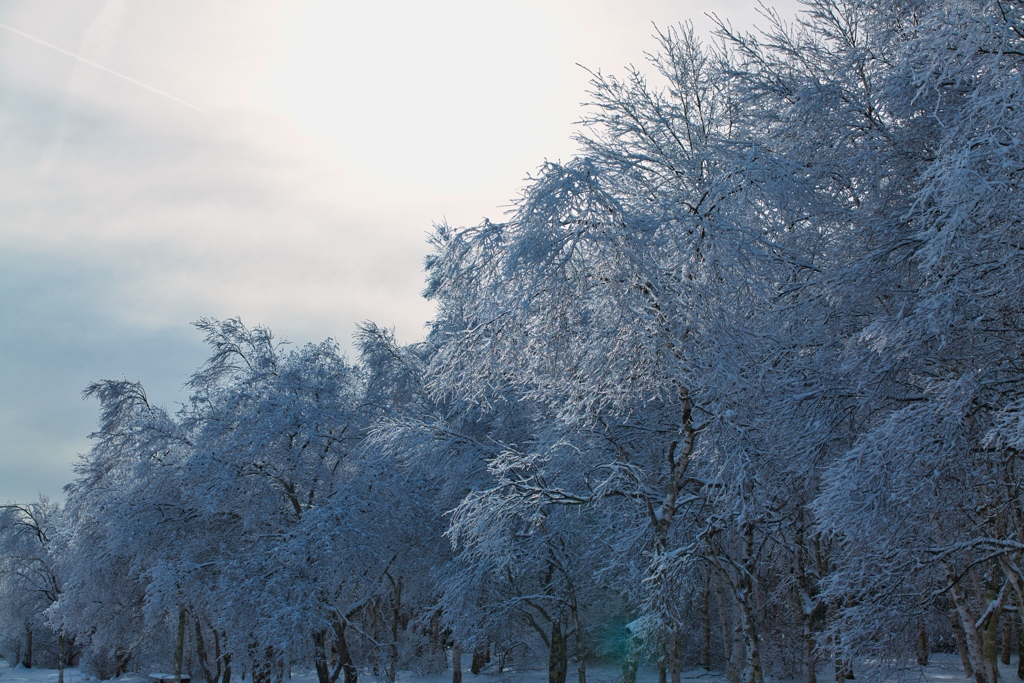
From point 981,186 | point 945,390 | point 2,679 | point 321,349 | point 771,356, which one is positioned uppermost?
point 321,349

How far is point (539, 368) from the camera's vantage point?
1054 cm

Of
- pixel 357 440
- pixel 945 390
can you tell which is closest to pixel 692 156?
pixel 945 390

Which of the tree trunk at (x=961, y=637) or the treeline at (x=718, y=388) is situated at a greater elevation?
the treeline at (x=718, y=388)

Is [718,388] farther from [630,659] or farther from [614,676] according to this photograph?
[614,676]

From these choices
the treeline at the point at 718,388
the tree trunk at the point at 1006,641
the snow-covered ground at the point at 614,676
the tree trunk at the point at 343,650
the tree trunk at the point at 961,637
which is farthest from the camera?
the tree trunk at the point at 1006,641

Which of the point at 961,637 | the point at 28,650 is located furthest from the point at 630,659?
the point at 28,650

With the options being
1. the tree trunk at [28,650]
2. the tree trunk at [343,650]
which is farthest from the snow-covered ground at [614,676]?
the tree trunk at [28,650]

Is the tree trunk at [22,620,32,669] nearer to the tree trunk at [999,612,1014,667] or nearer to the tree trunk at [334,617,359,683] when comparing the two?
the tree trunk at [334,617,359,683]

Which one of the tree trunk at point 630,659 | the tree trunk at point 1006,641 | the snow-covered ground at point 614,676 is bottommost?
the snow-covered ground at point 614,676

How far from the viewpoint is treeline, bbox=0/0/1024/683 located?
29.2 feet

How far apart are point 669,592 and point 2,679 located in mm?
41055

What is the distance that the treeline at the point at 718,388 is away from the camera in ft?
29.2

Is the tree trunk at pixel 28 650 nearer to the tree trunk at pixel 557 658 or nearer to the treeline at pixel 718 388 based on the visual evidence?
the treeline at pixel 718 388

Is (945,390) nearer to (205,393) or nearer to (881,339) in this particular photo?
(881,339)
